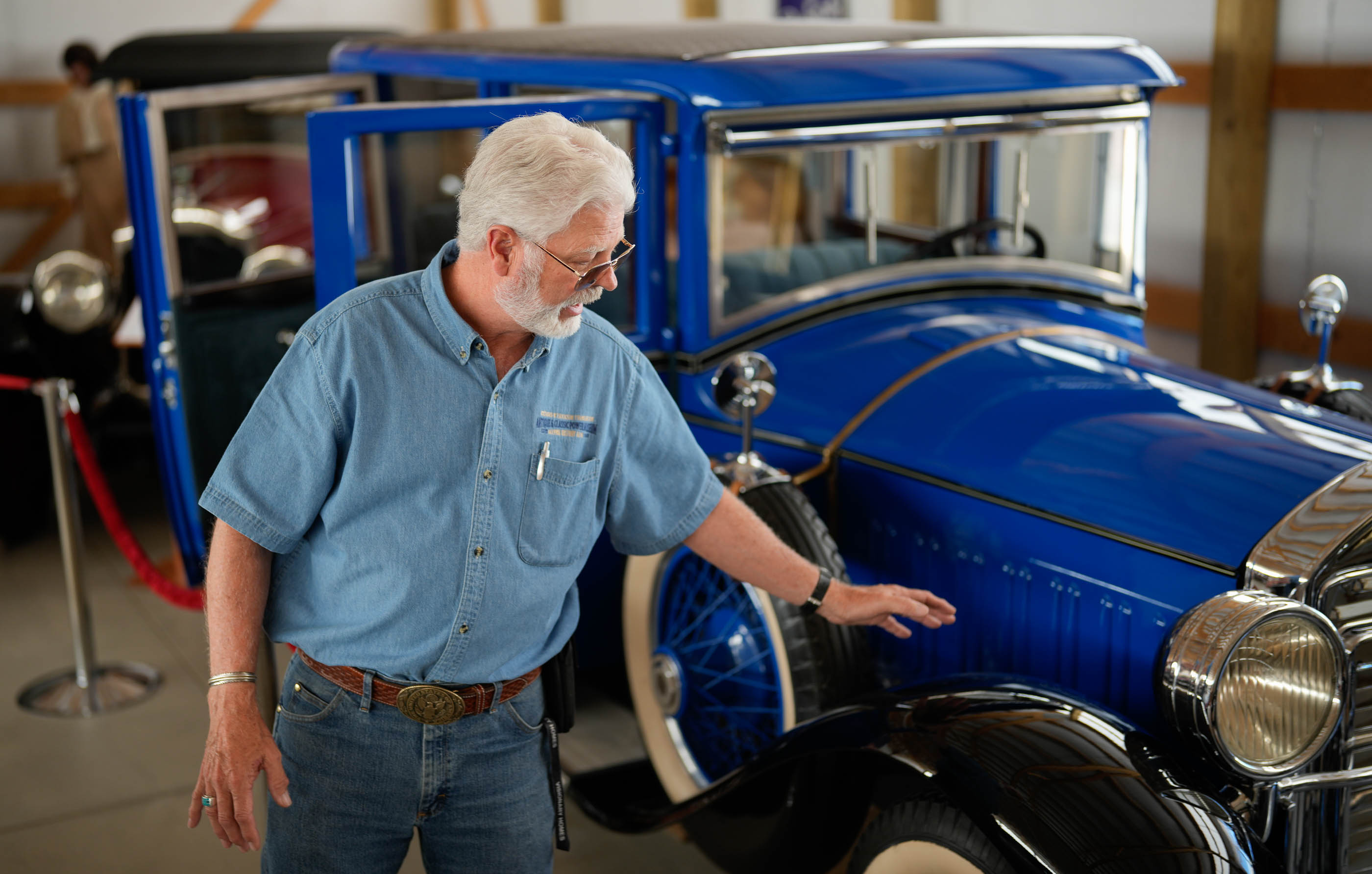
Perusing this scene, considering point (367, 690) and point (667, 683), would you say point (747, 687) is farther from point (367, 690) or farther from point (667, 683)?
point (367, 690)

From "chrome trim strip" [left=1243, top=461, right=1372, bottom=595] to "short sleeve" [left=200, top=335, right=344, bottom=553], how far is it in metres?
1.43

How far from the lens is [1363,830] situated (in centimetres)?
204

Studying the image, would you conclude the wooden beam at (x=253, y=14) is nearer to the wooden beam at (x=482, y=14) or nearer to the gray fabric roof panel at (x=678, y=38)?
the wooden beam at (x=482, y=14)

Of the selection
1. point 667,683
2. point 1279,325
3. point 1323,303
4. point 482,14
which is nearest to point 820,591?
point 667,683

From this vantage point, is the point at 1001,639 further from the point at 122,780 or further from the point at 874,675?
the point at 122,780

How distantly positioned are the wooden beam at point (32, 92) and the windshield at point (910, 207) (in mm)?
8888

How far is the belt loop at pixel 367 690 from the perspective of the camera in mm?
1666

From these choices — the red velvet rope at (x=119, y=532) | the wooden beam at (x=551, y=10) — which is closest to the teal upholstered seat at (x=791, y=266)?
the red velvet rope at (x=119, y=532)

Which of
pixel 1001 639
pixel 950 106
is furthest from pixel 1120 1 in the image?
pixel 1001 639

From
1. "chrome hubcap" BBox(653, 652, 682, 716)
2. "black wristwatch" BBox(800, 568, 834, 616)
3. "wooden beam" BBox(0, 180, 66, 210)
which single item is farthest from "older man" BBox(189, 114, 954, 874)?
"wooden beam" BBox(0, 180, 66, 210)

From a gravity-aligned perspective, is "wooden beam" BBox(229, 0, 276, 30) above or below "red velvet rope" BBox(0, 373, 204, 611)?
above

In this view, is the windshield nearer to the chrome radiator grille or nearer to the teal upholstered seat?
the teal upholstered seat

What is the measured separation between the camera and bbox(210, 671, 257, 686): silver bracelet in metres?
1.57

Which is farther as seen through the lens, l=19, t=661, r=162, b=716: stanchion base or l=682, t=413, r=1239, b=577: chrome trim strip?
l=19, t=661, r=162, b=716: stanchion base
